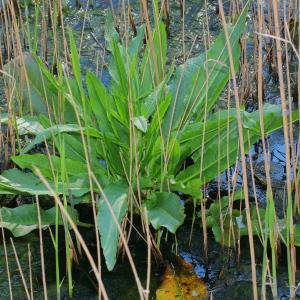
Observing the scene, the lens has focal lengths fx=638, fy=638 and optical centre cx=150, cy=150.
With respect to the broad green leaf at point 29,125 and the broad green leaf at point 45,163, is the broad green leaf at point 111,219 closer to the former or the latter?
the broad green leaf at point 45,163

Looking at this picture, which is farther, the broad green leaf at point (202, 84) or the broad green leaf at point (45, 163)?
the broad green leaf at point (202, 84)

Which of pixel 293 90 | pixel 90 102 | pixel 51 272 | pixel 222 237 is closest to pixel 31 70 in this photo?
pixel 90 102

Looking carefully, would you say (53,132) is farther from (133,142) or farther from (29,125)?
(29,125)

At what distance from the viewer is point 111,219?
168 centimetres

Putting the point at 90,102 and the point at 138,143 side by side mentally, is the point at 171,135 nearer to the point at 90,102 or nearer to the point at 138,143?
the point at 138,143

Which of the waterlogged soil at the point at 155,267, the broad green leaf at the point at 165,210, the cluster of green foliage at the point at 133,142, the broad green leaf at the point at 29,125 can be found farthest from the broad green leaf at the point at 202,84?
the broad green leaf at the point at 29,125

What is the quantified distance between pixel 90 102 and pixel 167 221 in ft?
1.42

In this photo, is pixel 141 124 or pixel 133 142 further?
pixel 133 142

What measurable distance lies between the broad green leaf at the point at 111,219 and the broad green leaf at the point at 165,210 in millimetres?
86

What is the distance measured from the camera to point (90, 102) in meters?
1.92

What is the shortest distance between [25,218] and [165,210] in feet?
1.36

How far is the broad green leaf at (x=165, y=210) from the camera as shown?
1.76 meters

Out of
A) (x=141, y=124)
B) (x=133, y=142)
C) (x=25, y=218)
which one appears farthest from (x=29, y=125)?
(x=141, y=124)

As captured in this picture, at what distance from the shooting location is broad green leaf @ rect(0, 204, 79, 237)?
187 centimetres
